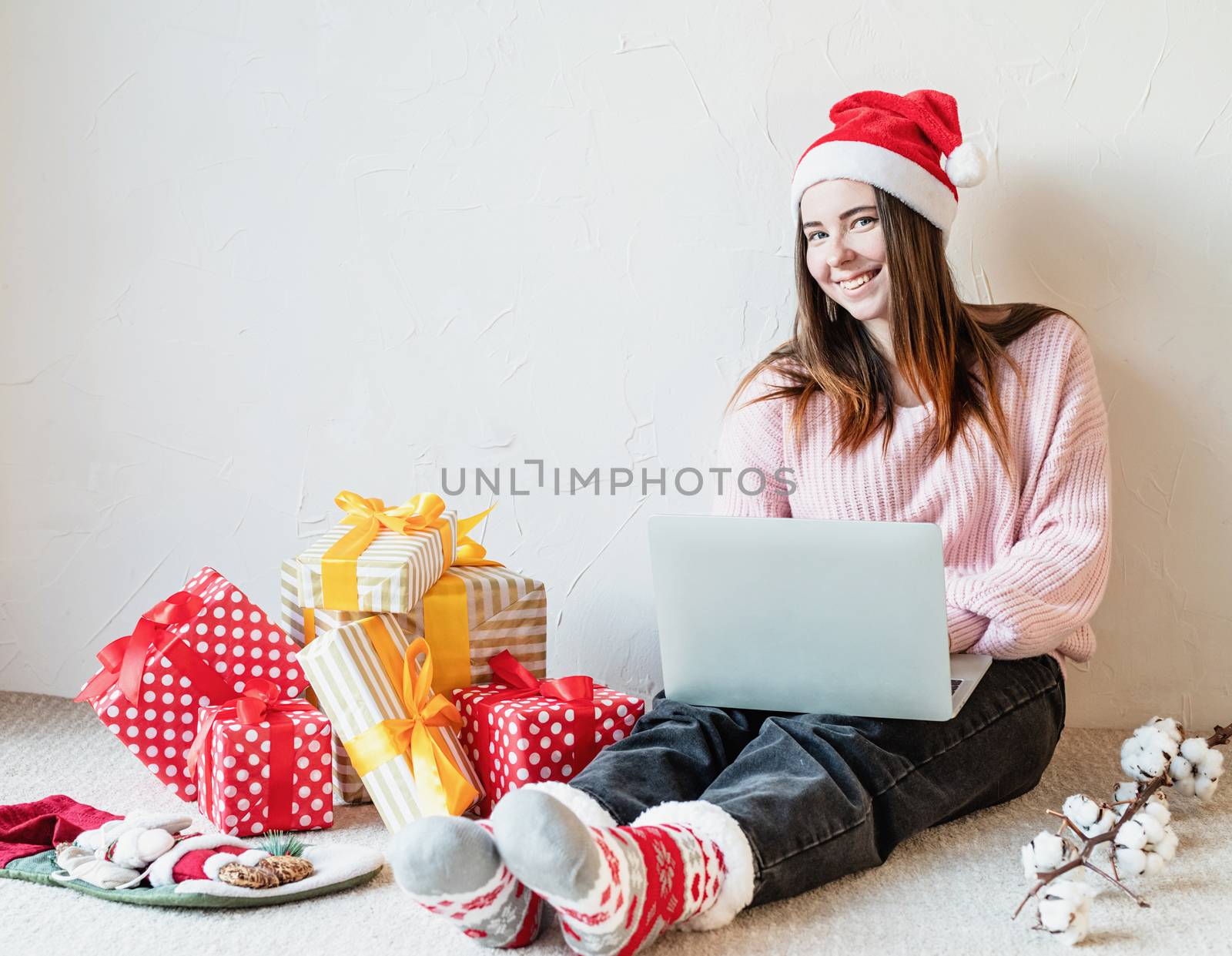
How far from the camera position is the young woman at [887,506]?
3.02 feet

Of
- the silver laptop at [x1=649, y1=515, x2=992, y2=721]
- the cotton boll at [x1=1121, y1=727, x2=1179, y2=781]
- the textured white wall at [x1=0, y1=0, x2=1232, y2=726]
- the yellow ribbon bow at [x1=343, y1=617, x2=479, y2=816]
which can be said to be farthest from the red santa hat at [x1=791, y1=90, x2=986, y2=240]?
the yellow ribbon bow at [x1=343, y1=617, x2=479, y2=816]

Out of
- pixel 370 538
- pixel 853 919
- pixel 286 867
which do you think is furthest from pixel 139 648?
pixel 853 919

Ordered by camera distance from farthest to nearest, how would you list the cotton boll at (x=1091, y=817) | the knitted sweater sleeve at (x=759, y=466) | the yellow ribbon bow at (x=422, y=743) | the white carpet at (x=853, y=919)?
the knitted sweater sleeve at (x=759, y=466)
the yellow ribbon bow at (x=422, y=743)
the cotton boll at (x=1091, y=817)
the white carpet at (x=853, y=919)

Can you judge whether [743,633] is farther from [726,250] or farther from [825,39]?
[825,39]

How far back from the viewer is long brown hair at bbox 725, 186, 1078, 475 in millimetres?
1257

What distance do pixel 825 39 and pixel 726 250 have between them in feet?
0.89

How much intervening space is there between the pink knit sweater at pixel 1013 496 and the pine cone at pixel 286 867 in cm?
61

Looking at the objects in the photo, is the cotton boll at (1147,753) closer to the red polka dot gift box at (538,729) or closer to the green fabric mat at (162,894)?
the red polka dot gift box at (538,729)

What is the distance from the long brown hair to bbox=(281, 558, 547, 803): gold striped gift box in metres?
0.37

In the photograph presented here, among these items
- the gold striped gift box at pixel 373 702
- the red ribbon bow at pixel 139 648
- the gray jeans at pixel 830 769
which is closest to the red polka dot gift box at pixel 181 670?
the red ribbon bow at pixel 139 648

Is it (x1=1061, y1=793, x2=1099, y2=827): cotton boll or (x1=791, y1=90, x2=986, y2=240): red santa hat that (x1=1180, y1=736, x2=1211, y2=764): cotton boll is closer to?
(x1=1061, y1=793, x2=1099, y2=827): cotton boll

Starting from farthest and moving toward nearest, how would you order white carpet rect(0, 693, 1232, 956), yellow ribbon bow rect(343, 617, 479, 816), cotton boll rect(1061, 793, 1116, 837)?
1. yellow ribbon bow rect(343, 617, 479, 816)
2. cotton boll rect(1061, 793, 1116, 837)
3. white carpet rect(0, 693, 1232, 956)

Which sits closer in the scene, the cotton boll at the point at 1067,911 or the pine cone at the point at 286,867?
the cotton boll at the point at 1067,911

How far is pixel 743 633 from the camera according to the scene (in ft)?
3.28
